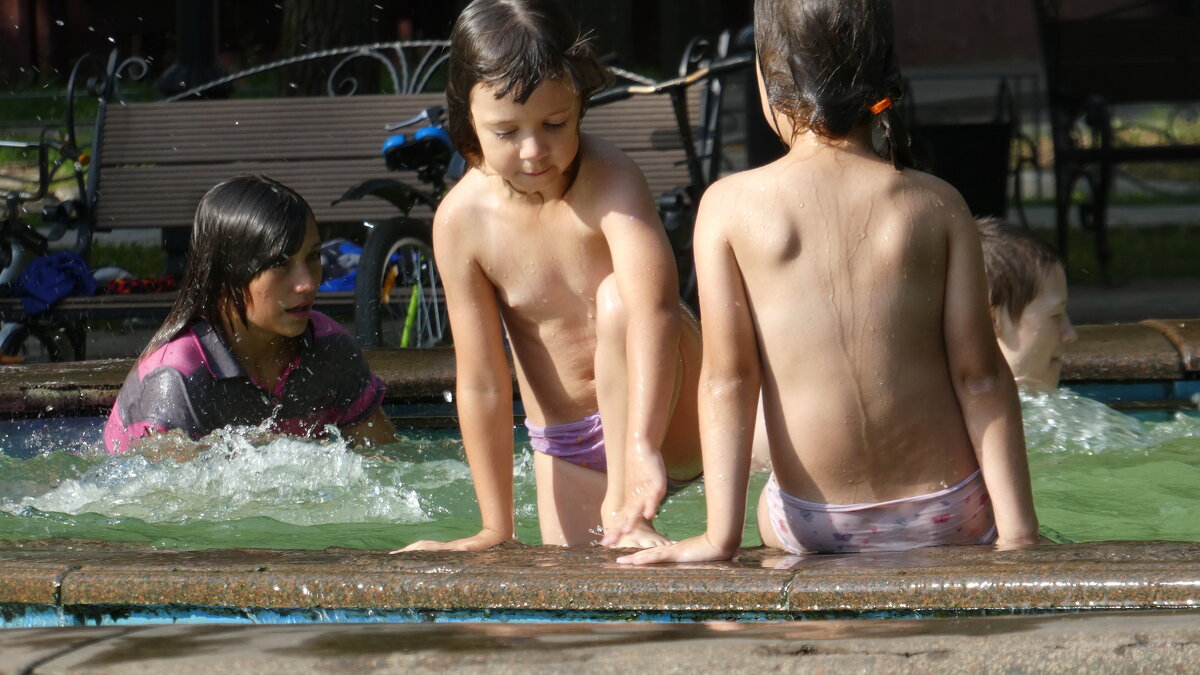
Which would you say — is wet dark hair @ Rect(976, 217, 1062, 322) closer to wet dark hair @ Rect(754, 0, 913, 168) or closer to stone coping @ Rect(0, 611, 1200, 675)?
wet dark hair @ Rect(754, 0, 913, 168)

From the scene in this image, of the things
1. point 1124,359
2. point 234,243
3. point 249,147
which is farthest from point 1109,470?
point 249,147

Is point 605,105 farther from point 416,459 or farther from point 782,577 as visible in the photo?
point 782,577

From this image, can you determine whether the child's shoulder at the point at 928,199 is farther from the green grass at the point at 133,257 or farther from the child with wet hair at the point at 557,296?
the green grass at the point at 133,257

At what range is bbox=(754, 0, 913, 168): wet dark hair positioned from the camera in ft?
8.16

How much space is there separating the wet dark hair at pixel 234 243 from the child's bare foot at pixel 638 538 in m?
1.60

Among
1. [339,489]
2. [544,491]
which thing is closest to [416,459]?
[339,489]

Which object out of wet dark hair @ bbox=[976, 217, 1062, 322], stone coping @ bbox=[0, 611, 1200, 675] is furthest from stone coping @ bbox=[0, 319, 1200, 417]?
stone coping @ bbox=[0, 611, 1200, 675]

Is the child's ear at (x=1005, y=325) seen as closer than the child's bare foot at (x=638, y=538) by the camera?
No

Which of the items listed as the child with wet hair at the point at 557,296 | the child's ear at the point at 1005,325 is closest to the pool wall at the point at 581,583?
the child with wet hair at the point at 557,296

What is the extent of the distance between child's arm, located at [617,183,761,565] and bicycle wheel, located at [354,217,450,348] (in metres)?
3.29

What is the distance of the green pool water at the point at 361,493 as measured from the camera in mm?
3689

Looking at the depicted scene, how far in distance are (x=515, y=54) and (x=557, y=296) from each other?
0.58 m

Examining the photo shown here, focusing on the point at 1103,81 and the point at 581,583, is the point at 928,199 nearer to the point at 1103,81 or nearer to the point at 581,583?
the point at 581,583

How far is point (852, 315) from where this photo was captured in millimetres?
2535
